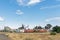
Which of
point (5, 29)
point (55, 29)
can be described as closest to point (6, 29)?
point (5, 29)

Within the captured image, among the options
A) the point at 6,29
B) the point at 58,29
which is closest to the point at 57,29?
the point at 58,29

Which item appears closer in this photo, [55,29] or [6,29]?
[55,29]

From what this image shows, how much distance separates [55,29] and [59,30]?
3524 millimetres

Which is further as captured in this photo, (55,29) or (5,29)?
(5,29)

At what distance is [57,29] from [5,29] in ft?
200

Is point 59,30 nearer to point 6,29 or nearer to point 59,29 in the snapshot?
point 59,29

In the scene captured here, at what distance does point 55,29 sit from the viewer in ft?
376

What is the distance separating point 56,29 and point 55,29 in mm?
1226

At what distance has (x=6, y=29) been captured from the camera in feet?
513

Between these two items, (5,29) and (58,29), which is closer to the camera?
(58,29)

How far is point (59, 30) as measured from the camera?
112 metres

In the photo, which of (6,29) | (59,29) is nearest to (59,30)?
(59,29)

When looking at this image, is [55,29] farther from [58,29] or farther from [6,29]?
[6,29]

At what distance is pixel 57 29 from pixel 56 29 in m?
1.62
